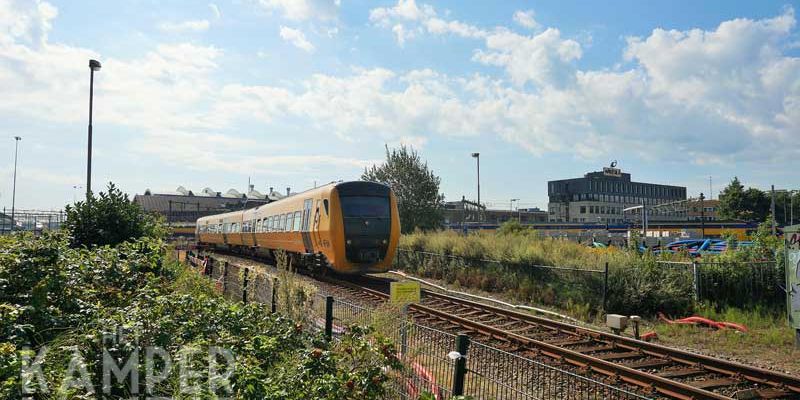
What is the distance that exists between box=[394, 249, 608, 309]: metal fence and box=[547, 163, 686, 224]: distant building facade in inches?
2875

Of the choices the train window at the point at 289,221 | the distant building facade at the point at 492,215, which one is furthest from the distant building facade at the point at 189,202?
the train window at the point at 289,221

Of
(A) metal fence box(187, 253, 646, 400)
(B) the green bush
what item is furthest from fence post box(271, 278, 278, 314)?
(B) the green bush

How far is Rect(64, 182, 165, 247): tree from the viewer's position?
12039 millimetres

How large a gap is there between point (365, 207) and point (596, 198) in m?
82.1

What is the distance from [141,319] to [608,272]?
12.0 m

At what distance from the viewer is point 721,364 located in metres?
8.15

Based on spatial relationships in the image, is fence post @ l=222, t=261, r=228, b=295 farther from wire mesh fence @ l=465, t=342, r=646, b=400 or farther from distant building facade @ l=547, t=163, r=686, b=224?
distant building facade @ l=547, t=163, r=686, b=224

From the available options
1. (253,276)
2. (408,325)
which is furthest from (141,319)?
(253,276)

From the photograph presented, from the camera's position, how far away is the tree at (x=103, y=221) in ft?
39.5

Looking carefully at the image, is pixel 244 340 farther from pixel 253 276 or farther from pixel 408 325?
pixel 253 276

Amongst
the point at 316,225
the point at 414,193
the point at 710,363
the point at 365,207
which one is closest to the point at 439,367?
the point at 710,363

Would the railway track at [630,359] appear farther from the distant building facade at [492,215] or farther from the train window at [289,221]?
the distant building facade at [492,215]

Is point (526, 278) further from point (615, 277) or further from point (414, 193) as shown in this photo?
point (414, 193)

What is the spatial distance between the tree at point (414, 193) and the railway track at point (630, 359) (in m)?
19.2
